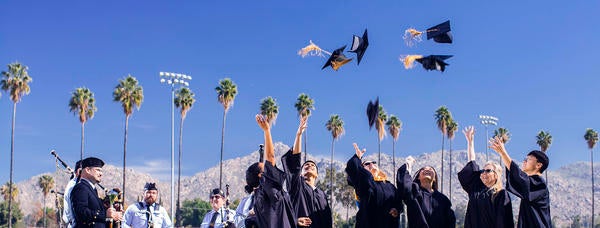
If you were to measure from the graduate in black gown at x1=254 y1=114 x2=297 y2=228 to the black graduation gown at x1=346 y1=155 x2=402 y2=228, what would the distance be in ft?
3.78

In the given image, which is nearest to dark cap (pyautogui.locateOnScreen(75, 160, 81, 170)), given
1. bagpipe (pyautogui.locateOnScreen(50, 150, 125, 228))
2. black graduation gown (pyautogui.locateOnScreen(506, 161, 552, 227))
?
bagpipe (pyautogui.locateOnScreen(50, 150, 125, 228))

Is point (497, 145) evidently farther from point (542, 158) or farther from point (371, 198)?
point (371, 198)

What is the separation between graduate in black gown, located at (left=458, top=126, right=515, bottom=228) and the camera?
9320 millimetres

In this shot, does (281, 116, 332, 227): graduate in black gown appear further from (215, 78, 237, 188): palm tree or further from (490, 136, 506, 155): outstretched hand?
(215, 78, 237, 188): palm tree

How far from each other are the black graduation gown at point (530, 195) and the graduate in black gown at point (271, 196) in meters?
2.81

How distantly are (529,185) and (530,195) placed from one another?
13 cm

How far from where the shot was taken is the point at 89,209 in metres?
9.38

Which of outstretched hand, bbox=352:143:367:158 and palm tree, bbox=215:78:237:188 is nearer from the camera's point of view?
outstretched hand, bbox=352:143:367:158

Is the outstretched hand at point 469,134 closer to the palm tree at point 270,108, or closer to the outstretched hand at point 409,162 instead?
the outstretched hand at point 409,162

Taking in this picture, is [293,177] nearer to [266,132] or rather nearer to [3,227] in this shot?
[266,132]

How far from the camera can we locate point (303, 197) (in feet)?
31.4

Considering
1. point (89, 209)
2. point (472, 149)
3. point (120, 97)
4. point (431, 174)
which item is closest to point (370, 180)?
point (431, 174)

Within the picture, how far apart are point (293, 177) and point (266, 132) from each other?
3.02ft

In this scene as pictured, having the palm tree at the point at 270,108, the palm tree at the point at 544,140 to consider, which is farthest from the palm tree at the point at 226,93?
the palm tree at the point at 544,140
